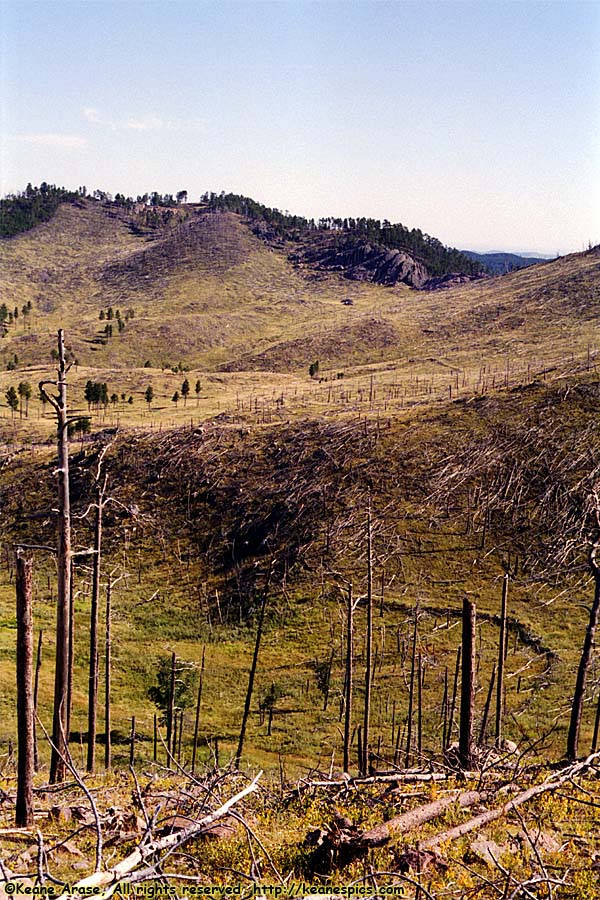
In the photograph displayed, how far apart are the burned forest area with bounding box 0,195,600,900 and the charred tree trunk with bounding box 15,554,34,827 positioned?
0.04 metres

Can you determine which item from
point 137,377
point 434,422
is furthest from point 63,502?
point 137,377

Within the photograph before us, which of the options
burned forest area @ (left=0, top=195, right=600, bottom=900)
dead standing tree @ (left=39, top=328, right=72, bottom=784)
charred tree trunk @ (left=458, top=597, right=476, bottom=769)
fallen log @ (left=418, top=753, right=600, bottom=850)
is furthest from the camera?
dead standing tree @ (left=39, top=328, right=72, bottom=784)

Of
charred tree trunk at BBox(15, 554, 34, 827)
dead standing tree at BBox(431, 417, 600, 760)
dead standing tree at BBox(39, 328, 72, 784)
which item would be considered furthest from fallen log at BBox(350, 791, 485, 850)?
dead standing tree at BBox(431, 417, 600, 760)

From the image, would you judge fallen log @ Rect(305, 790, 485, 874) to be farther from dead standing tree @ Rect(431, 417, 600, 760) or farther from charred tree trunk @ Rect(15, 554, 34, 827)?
dead standing tree @ Rect(431, 417, 600, 760)

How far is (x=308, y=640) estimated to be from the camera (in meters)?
42.8

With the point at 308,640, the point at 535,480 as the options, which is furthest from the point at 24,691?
the point at 535,480

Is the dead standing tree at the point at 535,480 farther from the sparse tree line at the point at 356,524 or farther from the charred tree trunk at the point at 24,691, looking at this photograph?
the charred tree trunk at the point at 24,691

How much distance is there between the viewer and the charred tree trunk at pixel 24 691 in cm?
1044

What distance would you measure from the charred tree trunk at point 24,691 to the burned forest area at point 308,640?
0.14 ft

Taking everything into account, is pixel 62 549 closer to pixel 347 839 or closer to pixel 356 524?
pixel 347 839

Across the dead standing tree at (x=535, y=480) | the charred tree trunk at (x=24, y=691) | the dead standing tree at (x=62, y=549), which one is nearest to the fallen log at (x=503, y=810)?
the charred tree trunk at (x=24, y=691)

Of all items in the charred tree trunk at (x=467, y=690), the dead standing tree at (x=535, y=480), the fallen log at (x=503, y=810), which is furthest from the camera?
the dead standing tree at (x=535, y=480)

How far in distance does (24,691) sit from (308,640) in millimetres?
33321

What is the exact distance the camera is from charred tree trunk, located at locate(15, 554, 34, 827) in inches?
411
